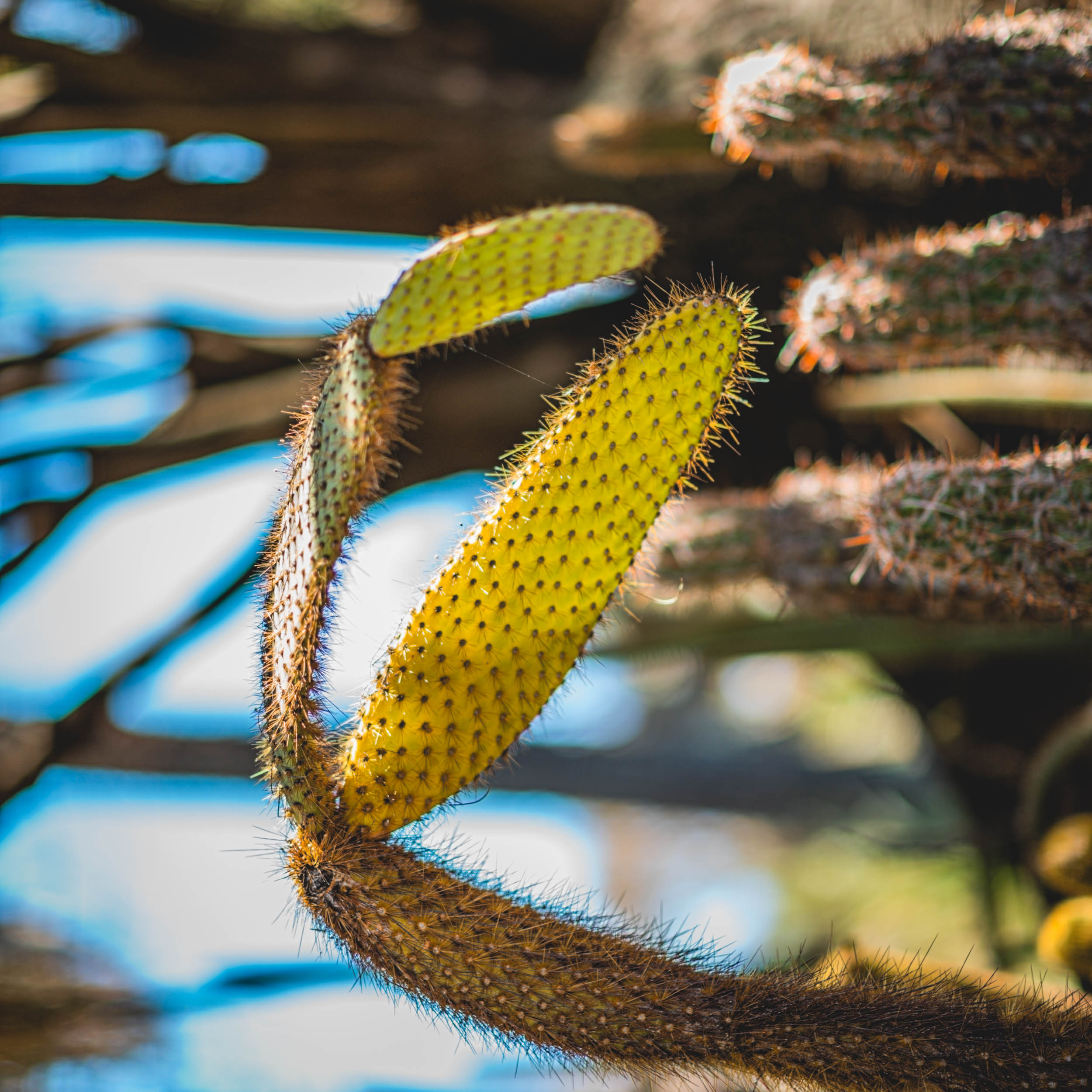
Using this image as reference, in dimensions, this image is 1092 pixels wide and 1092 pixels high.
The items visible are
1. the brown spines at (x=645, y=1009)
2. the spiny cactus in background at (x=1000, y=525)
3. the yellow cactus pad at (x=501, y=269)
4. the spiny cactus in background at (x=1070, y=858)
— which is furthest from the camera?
the spiny cactus in background at (x=1070, y=858)

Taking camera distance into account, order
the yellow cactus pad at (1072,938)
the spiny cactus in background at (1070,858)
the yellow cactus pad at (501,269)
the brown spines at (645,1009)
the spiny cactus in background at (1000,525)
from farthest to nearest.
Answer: the spiny cactus in background at (1070,858), the yellow cactus pad at (1072,938), the spiny cactus in background at (1000,525), the yellow cactus pad at (501,269), the brown spines at (645,1009)

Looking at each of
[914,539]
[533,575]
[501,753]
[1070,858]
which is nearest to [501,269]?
[533,575]

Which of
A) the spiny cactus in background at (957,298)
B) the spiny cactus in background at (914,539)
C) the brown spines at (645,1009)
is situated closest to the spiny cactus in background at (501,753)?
the brown spines at (645,1009)

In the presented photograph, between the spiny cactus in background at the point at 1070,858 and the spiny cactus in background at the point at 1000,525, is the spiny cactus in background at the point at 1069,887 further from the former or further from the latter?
the spiny cactus in background at the point at 1000,525

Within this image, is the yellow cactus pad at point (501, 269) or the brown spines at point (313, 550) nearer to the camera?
the brown spines at point (313, 550)

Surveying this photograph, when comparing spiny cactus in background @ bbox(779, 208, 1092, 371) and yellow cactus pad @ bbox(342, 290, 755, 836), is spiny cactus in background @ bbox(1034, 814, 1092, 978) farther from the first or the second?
yellow cactus pad @ bbox(342, 290, 755, 836)

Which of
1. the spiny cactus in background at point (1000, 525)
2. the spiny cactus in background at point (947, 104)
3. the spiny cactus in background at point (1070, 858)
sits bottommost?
the spiny cactus in background at point (1070, 858)

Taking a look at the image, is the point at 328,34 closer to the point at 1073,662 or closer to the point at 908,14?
the point at 908,14
